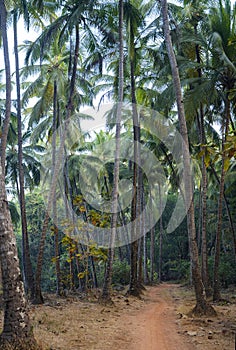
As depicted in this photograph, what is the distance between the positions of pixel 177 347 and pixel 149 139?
58.8 feet

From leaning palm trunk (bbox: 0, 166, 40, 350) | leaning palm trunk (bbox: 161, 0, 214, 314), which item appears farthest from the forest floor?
leaning palm trunk (bbox: 0, 166, 40, 350)

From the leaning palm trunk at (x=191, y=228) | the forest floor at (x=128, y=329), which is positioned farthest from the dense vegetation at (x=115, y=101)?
the forest floor at (x=128, y=329)

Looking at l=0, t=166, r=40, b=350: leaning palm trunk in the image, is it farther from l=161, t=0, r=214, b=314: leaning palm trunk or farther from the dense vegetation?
l=161, t=0, r=214, b=314: leaning palm trunk

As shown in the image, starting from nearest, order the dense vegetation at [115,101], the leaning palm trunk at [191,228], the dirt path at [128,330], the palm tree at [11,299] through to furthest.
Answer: the palm tree at [11,299], the dirt path at [128,330], the leaning palm trunk at [191,228], the dense vegetation at [115,101]

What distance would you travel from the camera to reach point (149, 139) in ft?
79.2

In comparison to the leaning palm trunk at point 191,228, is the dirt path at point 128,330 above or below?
below

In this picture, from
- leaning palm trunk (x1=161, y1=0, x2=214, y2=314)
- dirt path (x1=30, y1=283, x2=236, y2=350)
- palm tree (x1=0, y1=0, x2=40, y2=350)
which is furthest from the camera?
leaning palm trunk (x1=161, y1=0, x2=214, y2=314)

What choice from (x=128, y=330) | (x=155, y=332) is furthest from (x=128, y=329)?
(x=155, y=332)

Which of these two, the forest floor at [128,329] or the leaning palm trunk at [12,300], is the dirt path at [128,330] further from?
the leaning palm trunk at [12,300]

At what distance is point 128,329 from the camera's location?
8820 millimetres

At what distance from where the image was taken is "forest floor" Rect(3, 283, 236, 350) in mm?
7039

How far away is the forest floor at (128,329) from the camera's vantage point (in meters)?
7.04

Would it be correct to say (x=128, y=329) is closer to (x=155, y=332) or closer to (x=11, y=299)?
(x=155, y=332)

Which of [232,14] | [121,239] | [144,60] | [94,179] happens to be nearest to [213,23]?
[232,14]
